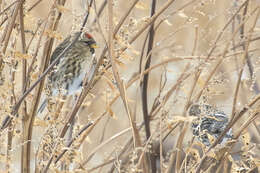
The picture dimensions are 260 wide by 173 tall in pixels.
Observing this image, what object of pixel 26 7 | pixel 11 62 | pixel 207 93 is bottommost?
pixel 207 93

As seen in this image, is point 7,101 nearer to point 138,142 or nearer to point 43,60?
point 43,60

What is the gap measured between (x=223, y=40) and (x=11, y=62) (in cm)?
52

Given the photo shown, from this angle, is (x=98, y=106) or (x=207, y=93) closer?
(x=207, y=93)

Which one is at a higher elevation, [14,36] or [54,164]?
[14,36]

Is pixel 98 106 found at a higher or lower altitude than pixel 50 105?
higher

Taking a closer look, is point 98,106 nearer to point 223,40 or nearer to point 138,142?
point 223,40

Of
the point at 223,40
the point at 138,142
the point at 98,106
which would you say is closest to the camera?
the point at 138,142

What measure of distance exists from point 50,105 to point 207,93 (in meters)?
0.36

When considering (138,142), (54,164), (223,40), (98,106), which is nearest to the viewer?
(138,142)

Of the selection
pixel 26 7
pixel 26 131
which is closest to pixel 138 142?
pixel 26 131

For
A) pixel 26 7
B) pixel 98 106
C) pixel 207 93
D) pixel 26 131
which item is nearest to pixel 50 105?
pixel 26 131

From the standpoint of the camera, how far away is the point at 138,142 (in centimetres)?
89

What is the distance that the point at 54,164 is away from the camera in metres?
0.99

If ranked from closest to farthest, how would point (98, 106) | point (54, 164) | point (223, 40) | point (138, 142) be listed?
point (138, 142) < point (54, 164) < point (223, 40) < point (98, 106)
